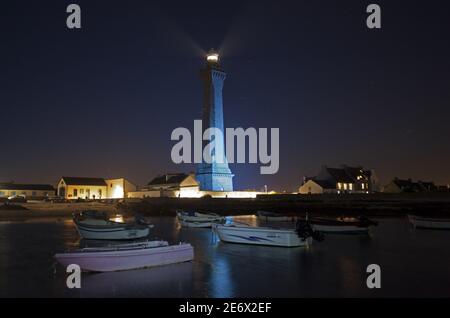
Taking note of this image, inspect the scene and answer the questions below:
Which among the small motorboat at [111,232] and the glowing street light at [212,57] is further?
the glowing street light at [212,57]

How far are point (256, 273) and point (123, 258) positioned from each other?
6.95 metres

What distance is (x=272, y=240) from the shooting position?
101ft

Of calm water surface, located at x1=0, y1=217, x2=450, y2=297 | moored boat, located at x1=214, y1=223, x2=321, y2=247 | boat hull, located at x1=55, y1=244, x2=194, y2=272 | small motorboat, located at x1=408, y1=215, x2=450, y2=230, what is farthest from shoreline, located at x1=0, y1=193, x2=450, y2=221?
boat hull, located at x1=55, y1=244, x2=194, y2=272

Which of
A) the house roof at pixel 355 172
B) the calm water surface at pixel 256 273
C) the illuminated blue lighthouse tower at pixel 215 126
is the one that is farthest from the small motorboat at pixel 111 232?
the house roof at pixel 355 172

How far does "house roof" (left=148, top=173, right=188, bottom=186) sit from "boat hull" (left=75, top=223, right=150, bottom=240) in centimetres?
5552

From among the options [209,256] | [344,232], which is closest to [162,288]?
[209,256]

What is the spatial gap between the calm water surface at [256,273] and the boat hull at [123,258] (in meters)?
0.45

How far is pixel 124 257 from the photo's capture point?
22.0 m

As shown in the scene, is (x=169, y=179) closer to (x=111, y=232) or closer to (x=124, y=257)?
(x=111, y=232)

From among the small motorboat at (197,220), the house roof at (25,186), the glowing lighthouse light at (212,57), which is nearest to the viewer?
the small motorboat at (197,220)

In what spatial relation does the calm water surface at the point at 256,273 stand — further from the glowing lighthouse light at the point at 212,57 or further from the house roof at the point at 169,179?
the house roof at the point at 169,179

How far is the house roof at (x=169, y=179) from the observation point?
3705 inches

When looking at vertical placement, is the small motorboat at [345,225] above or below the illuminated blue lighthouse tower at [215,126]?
below

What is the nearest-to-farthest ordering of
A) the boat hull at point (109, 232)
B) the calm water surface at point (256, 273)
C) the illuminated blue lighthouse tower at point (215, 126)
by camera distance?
the calm water surface at point (256, 273) → the boat hull at point (109, 232) → the illuminated blue lighthouse tower at point (215, 126)
